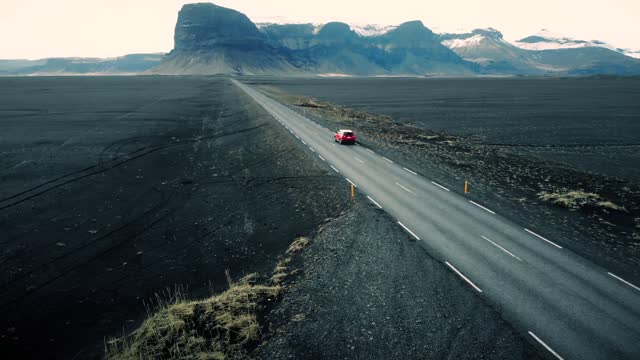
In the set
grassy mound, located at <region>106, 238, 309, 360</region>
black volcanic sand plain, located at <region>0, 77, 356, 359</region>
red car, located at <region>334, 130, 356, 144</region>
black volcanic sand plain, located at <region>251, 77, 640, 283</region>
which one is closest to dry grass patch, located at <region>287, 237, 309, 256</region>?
black volcanic sand plain, located at <region>0, 77, 356, 359</region>

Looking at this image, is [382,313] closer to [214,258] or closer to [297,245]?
[297,245]

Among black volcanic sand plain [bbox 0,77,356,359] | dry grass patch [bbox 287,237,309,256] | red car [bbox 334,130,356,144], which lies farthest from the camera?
red car [bbox 334,130,356,144]

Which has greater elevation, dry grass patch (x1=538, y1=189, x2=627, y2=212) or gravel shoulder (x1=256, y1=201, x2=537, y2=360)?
dry grass patch (x1=538, y1=189, x2=627, y2=212)

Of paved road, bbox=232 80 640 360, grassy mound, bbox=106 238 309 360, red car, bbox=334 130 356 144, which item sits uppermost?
red car, bbox=334 130 356 144

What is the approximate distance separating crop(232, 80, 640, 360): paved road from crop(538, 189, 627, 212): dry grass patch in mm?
5909

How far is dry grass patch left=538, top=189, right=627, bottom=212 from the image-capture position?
24.2 meters

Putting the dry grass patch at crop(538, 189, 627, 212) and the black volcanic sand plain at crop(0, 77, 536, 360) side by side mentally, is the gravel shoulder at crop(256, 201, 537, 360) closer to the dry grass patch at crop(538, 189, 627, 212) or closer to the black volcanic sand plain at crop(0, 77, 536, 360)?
the black volcanic sand plain at crop(0, 77, 536, 360)

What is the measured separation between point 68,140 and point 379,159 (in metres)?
40.2

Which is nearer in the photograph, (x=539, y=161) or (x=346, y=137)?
(x=539, y=161)

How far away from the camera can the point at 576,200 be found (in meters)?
25.2

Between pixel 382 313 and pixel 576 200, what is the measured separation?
1947cm

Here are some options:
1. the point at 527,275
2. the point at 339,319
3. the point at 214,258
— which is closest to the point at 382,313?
the point at 339,319

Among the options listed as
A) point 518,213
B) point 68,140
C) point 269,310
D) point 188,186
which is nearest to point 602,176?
point 518,213

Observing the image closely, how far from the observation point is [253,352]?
12031 mm
